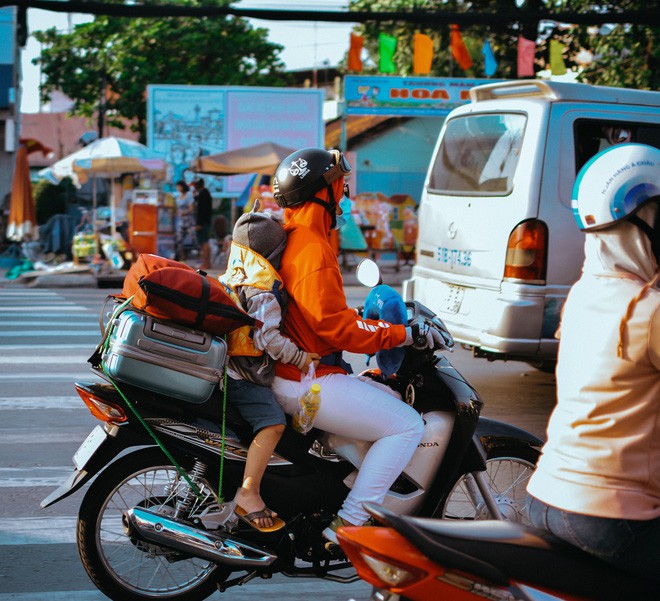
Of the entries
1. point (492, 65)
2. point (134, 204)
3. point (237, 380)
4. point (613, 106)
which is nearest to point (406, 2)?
point (492, 65)

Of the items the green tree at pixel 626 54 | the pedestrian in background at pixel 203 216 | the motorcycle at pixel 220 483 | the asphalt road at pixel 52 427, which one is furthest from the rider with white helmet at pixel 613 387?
the pedestrian in background at pixel 203 216

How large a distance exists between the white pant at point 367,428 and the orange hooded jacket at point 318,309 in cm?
10

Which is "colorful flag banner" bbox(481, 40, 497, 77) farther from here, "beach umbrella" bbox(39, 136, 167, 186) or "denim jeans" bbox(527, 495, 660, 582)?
"denim jeans" bbox(527, 495, 660, 582)

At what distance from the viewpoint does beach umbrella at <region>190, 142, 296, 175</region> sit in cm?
1923

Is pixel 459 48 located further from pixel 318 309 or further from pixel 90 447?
pixel 90 447

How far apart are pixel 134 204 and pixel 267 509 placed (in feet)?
51.7

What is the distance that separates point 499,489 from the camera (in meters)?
3.92

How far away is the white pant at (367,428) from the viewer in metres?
3.46

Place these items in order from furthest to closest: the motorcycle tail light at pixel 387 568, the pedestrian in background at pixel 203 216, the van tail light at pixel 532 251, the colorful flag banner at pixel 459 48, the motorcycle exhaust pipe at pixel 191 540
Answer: the colorful flag banner at pixel 459 48 → the pedestrian in background at pixel 203 216 → the van tail light at pixel 532 251 → the motorcycle exhaust pipe at pixel 191 540 → the motorcycle tail light at pixel 387 568

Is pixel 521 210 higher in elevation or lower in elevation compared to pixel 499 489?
higher

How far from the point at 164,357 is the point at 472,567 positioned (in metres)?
1.47

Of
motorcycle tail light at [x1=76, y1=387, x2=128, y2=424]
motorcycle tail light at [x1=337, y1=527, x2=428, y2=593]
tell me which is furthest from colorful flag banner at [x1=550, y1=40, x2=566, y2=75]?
motorcycle tail light at [x1=337, y1=527, x2=428, y2=593]

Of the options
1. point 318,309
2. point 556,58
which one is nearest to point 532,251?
point 318,309

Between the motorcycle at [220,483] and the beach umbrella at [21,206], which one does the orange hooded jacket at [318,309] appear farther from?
the beach umbrella at [21,206]
